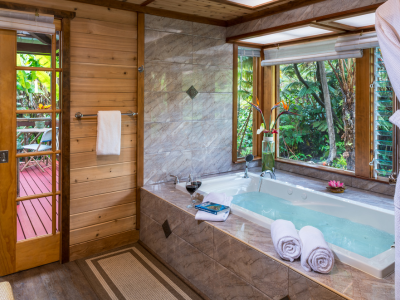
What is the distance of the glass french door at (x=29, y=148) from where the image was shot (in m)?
2.61

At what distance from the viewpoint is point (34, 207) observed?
9.22ft

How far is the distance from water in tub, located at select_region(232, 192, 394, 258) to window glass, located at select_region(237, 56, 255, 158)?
0.82 metres

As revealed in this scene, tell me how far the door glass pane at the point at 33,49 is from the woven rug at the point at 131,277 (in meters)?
1.75

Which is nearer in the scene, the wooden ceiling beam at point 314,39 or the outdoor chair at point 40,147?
the outdoor chair at point 40,147

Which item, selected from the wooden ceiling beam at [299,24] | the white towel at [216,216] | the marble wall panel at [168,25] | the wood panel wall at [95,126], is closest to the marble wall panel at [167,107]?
the wood panel wall at [95,126]

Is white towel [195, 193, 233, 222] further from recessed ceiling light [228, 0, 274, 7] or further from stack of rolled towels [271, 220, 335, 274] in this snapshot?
recessed ceiling light [228, 0, 274, 7]

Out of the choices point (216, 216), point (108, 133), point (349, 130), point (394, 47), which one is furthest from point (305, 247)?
point (349, 130)

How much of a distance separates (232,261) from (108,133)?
159 centimetres

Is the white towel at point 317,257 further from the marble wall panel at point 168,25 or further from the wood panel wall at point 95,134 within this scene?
the marble wall panel at point 168,25

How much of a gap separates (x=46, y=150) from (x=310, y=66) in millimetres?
2838

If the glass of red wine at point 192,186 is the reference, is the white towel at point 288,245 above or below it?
below

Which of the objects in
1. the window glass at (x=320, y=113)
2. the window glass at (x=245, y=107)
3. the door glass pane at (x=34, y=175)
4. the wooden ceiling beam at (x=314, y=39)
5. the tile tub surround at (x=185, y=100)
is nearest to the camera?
A: the door glass pane at (x=34, y=175)

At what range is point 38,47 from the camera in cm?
271

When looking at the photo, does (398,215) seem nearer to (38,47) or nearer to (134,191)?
(134,191)
